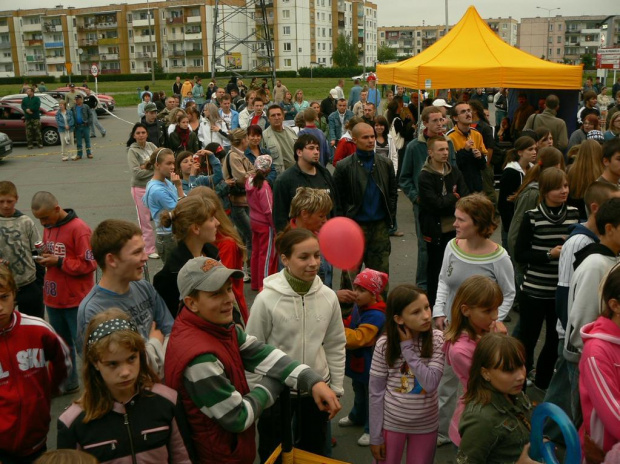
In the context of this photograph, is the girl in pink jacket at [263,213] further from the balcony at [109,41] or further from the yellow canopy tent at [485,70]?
the balcony at [109,41]

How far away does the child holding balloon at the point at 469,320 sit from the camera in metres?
3.32

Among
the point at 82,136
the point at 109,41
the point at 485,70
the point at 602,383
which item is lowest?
the point at 602,383

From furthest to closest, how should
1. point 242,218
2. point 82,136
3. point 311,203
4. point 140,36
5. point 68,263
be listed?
1. point 140,36
2. point 82,136
3. point 242,218
4. point 68,263
5. point 311,203

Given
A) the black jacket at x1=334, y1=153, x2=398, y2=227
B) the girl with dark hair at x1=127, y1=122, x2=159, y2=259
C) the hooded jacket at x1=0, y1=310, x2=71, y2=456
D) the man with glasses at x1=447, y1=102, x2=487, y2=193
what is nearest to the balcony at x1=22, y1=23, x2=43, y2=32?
the girl with dark hair at x1=127, y1=122, x2=159, y2=259

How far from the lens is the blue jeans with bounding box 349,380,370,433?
4402 mm

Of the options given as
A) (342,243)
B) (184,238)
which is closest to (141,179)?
(184,238)

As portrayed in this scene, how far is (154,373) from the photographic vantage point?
107 inches

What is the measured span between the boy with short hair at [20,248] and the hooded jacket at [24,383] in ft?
6.47

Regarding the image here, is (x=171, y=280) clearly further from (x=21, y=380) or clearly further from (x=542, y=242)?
(x=542, y=242)

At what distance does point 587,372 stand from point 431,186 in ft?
12.0

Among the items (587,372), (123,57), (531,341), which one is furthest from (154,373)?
(123,57)

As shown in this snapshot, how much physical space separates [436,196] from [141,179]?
15.4 feet

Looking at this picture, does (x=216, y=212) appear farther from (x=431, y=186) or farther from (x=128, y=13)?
(x=128, y=13)

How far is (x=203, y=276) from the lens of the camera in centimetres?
270
